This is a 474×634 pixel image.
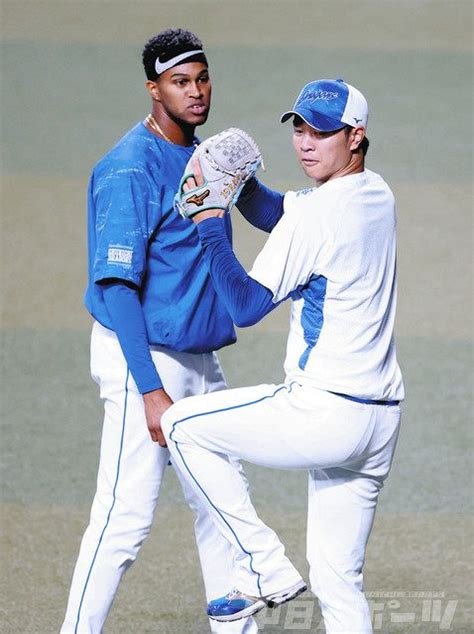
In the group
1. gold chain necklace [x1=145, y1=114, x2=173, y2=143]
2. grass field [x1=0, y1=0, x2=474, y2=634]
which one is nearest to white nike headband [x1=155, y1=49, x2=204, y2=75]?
gold chain necklace [x1=145, y1=114, x2=173, y2=143]

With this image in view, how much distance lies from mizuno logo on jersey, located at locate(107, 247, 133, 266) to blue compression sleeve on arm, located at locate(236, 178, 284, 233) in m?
0.50

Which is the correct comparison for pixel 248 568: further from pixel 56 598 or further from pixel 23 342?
pixel 23 342

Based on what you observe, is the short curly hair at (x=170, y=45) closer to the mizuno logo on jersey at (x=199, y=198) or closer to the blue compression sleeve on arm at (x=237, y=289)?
the mizuno logo on jersey at (x=199, y=198)

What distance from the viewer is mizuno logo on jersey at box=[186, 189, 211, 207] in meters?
3.75

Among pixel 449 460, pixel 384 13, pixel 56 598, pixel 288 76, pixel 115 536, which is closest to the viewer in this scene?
pixel 115 536

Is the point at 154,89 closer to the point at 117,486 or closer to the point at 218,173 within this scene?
the point at 218,173

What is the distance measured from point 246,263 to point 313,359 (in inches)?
208

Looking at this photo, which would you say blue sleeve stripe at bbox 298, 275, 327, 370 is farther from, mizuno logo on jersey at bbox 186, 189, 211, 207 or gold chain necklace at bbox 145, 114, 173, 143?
gold chain necklace at bbox 145, 114, 173, 143

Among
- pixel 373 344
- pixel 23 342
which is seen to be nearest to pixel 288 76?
pixel 23 342

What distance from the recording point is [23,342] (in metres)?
8.12

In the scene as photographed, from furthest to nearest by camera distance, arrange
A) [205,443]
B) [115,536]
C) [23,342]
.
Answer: [23,342]
[115,536]
[205,443]

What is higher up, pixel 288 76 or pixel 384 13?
pixel 384 13

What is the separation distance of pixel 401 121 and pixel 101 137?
9.56 feet

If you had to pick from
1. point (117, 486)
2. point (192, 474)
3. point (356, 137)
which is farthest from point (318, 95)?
point (117, 486)
